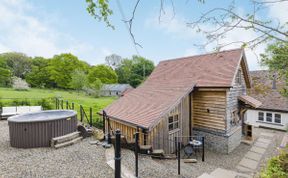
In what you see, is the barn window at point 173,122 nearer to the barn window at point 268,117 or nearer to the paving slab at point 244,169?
the paving slab at point 244,169

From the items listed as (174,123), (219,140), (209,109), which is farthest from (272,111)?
(174,123)

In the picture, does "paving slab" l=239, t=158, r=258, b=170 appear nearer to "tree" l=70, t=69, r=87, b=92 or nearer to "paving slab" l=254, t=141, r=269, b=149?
"paving slab" l=254, t=141, r=269, b=149

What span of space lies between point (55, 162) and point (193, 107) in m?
8.71

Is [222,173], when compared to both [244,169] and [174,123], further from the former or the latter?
[174,123]

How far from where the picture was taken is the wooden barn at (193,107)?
8.62 m

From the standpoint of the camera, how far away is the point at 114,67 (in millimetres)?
74562

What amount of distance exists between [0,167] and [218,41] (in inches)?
282

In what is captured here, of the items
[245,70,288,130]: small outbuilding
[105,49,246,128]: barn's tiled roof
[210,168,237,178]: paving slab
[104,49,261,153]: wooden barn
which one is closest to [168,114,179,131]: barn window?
[104,49,261,153]: wooden barn

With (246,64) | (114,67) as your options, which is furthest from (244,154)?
(114,67)

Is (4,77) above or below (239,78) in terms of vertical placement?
above

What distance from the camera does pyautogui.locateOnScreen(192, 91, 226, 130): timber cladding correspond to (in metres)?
9.91

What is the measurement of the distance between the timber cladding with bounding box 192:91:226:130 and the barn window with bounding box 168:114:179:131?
6.92ft

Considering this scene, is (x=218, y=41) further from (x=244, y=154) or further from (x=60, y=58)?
(x=60, y=58)

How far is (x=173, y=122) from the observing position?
9.33 m
